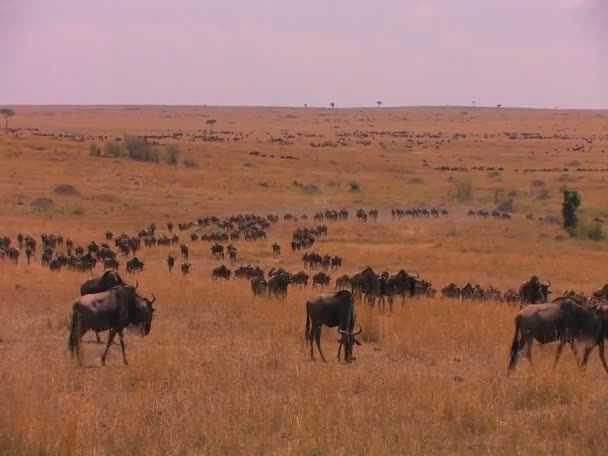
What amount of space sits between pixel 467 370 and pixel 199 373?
4274mm

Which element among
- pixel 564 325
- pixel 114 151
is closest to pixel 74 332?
pixel 564 325

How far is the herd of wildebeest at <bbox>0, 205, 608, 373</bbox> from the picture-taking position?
12078 mm

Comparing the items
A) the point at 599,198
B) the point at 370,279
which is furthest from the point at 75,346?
the point at 599,198

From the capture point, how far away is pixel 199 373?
11.2m

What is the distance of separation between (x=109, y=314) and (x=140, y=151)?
62330mm

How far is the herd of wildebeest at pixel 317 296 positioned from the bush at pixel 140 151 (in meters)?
34.8

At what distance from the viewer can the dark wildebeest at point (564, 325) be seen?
12.0 meters

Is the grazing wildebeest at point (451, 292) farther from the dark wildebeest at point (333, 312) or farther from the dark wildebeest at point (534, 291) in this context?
the dark wildebeest at point (333, 312)

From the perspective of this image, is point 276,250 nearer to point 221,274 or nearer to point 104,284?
point 221,274

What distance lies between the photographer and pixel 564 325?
39.4 feet

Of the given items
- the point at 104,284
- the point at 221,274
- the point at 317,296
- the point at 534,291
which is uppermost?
the point at 317,296

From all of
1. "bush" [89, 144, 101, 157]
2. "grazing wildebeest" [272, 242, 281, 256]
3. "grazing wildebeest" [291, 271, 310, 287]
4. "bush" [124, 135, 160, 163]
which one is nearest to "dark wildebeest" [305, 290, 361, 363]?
"grazing wildebeest" [291, 271, 310, 287]

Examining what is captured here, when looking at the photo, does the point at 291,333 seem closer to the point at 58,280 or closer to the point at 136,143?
the point at 58,280

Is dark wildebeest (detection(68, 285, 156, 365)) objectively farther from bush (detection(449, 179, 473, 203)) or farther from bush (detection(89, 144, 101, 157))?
bush (detection(89, 144, 101, 157))
